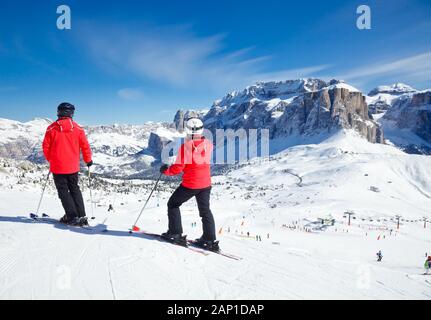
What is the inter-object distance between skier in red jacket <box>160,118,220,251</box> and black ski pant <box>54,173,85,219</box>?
9.38ft

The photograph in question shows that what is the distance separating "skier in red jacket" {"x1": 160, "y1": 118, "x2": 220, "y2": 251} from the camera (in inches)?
293

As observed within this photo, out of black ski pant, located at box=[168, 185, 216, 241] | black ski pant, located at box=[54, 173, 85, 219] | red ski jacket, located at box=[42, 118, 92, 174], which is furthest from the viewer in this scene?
black ski pant, located at box=[54, 173, 85, 219]

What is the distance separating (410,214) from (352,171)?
86.3m

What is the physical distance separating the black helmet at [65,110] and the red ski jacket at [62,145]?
137mm

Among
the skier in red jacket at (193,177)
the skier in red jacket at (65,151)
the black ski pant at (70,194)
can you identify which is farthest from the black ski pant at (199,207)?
the black ski pant at (70,194)

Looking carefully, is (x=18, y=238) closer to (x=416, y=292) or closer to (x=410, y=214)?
(x=416, y=292)

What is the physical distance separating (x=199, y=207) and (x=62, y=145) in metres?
4.16

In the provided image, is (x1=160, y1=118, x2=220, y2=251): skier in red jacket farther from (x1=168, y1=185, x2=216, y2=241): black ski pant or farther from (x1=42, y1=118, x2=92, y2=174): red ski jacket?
(x1=42, y1=118, x2=92, y2=174): red ski jacket

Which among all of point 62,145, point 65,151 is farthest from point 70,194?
point 62,145

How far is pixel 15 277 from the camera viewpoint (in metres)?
4.95

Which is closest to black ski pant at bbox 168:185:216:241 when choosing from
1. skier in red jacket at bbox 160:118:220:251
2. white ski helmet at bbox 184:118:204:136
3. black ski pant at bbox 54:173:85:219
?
skier in red jacket at bbox 160:118:220:251

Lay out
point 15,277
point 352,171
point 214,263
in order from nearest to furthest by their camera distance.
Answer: point 15,277
point 214,263
point 352,171

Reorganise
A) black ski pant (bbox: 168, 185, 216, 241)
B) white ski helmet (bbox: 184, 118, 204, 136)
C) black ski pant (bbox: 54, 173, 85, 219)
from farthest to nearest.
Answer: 1. black ski pant (bbox: 54, 173, 85, 219)
2. black ski pant (bbox: 168, 185, 216, 241)
3. white ski helmet (bbox: 184, 118, 204, 136)
